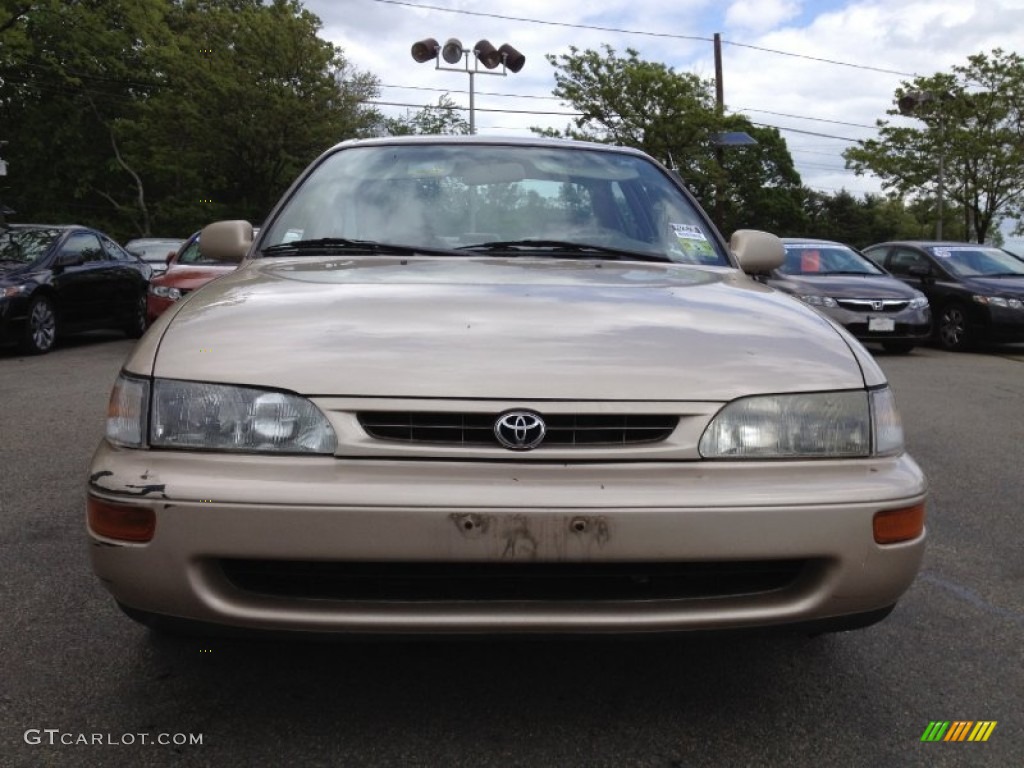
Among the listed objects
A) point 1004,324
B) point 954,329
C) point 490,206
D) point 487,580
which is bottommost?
point 954,329

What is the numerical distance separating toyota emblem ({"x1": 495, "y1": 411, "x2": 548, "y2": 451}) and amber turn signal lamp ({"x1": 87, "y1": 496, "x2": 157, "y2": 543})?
70 cm

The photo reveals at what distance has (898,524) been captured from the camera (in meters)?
1.92

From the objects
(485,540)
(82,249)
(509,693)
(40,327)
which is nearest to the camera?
(485,540)

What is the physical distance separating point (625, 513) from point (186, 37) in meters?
32.4

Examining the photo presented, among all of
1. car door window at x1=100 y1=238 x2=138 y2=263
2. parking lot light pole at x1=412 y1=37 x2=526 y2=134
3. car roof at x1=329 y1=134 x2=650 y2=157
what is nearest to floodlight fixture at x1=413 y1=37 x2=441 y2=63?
parking lot light pole at x1=412 y1=37 x2=526 y2=134

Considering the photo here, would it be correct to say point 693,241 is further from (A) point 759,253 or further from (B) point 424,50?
(B) point 424,50

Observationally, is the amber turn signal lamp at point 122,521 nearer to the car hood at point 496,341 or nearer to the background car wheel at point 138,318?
the car hood at point 496,341

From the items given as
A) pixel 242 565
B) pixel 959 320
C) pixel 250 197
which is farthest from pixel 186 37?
pixel 242 565

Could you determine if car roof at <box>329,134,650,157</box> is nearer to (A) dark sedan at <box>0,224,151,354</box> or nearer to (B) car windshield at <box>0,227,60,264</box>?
(A) dark sedan at <box>0,224,151,354</box>

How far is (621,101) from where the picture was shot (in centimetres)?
2938

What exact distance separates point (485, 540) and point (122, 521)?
2.39ft

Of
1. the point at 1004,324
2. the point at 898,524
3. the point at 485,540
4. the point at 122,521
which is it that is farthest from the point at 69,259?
the point at 1004,324

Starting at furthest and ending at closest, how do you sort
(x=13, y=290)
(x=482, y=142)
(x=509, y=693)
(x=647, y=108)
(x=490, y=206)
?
(x=647, y=108), (x=13, y=290), (x=482, y=142), (x=490, y=206), (x=509, y=693)

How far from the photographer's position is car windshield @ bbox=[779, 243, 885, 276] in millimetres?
11297
